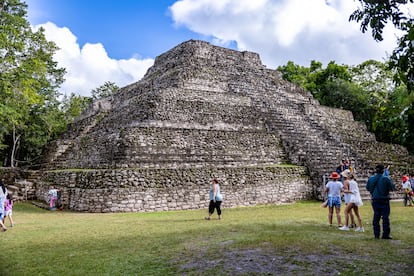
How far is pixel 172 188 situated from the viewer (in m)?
13.1

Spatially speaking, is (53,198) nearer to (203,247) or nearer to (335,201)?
(203,247)

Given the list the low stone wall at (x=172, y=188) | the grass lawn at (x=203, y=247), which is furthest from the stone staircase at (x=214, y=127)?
the grass lawn at (x=203, y=247)

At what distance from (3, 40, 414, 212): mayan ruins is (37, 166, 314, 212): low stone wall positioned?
0.12 feet

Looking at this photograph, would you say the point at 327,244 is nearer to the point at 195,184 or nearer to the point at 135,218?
the point at 135,218

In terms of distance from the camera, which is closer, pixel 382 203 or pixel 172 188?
pixel 382 203

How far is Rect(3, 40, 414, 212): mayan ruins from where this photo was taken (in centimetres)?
1316

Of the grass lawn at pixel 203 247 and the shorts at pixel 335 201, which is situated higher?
the shorts at pixel 335 201

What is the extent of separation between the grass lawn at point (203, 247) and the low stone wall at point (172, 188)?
5.87ft

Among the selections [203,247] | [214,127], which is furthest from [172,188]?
[203,247]

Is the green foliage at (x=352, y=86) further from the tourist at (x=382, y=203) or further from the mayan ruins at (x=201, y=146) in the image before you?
the tourist at (x=382, y=203)

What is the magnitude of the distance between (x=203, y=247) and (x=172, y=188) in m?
6.53

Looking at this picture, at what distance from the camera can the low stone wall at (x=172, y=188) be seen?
41.2 ft

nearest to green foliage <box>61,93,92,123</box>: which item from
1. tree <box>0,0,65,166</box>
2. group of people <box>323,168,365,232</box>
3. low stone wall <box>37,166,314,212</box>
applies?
tree <box>0,0,65,166</box>

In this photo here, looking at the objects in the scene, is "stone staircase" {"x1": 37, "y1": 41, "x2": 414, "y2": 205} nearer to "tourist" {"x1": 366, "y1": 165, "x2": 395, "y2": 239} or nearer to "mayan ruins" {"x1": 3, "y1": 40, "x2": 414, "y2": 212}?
"mayan ruins" {"x1": 3, "y1": 40, "x2": 414, "y2": 212}
